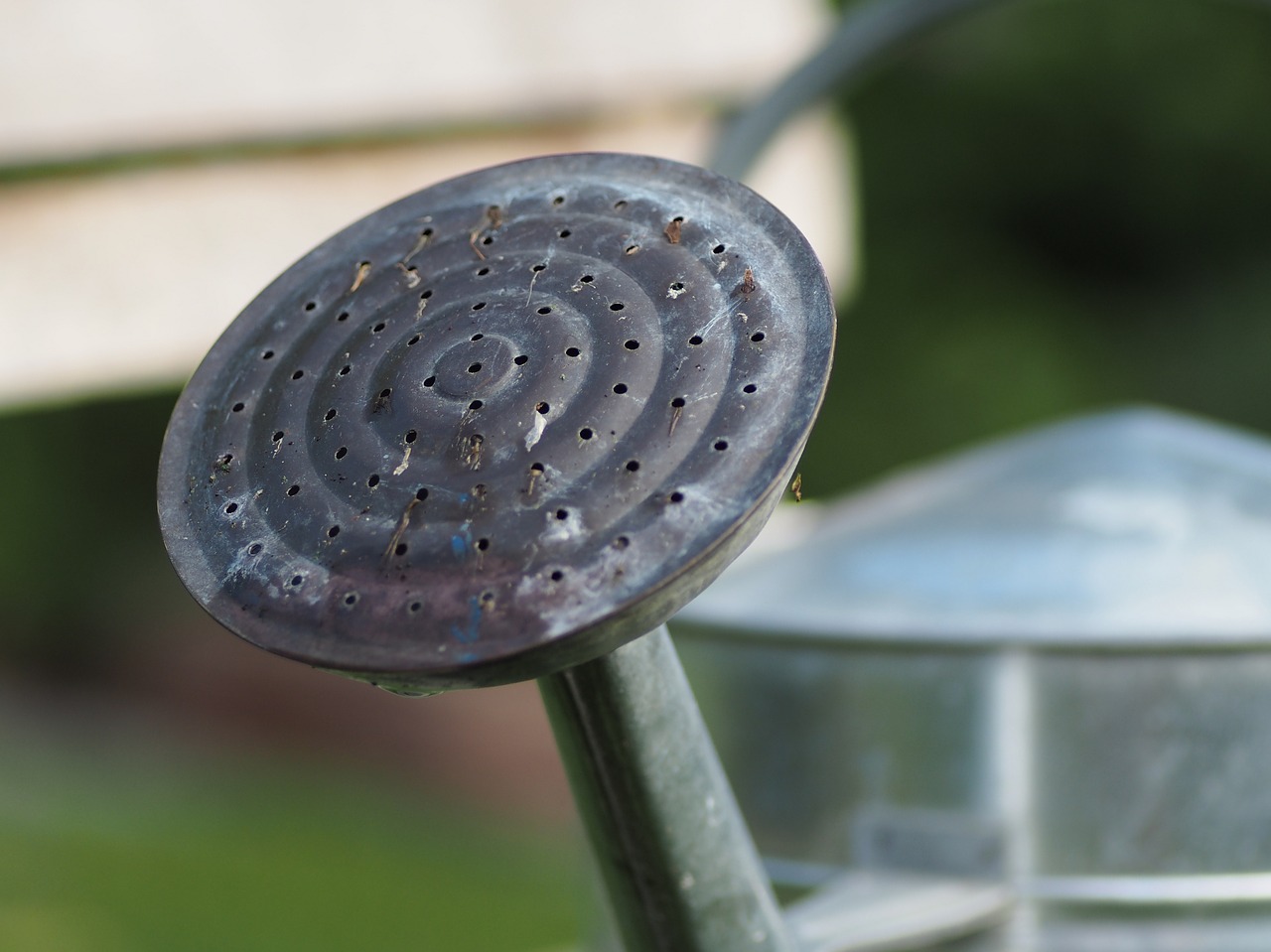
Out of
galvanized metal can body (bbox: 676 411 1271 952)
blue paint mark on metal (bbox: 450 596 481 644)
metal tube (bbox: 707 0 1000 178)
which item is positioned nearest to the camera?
blue paint mark on metal (bbox: 450 596 481 644)

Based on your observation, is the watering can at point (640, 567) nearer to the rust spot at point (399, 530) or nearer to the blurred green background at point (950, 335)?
the rust spot at point (399, 530)

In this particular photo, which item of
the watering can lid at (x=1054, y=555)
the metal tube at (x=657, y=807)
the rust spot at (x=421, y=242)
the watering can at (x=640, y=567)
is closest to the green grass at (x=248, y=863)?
the watering can lid at (x=1054, y=555)

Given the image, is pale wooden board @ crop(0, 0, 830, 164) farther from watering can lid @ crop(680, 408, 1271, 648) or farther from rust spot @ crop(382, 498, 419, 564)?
rust spot @ crop(382, 498, 419, 564)

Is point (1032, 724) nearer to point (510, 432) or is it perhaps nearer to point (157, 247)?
point (510, 432)

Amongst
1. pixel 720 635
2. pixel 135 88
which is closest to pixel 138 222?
pixel 135 88

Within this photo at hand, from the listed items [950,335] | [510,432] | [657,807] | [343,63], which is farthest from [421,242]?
[950,335]

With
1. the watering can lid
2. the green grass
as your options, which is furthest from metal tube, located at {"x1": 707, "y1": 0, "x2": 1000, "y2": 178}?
the green grass
